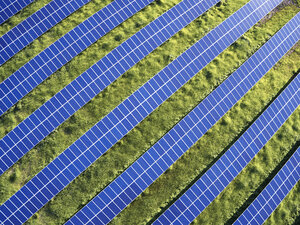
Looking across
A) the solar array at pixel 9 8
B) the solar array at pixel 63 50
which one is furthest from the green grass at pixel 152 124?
the solar array at pixel 9 8

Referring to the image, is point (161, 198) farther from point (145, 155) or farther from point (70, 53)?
point (70, 53)

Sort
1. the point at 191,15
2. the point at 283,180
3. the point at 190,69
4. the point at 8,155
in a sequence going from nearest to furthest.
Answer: the point at 8,155, the point at 283,180, the point at 190,69, the point at 191,15

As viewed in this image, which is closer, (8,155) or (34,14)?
(8,155)

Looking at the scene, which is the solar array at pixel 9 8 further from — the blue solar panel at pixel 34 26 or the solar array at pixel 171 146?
the solar array at pixel 171 146

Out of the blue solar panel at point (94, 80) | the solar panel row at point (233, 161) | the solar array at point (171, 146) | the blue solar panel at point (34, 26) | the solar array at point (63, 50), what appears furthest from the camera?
the blue solar panel at point (34, 26)

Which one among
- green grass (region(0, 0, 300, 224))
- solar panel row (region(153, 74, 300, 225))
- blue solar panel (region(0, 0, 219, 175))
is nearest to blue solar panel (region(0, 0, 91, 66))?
green grass (region(0, 0, 300, 224))

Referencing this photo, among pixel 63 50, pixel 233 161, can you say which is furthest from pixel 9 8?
pixel 233 161

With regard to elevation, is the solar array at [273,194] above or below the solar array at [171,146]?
below

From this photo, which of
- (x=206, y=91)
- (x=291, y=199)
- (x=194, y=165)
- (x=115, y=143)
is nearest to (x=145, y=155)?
(x=115, y=143)
